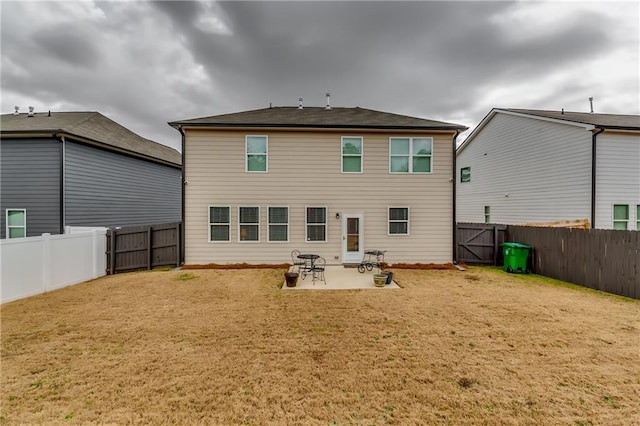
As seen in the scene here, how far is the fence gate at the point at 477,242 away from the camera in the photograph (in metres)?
10.8

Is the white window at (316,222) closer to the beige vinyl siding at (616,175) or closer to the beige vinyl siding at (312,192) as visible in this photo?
the beige vinyl siding at (312,192)

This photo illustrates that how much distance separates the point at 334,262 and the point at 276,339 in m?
6.08

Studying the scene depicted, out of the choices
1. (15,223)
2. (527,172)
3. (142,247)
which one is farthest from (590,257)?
(15,223)

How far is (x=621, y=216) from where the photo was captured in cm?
1065

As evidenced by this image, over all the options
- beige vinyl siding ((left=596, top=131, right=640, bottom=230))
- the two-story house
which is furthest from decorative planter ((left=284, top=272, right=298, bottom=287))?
beige vinyl siding ((left=596, top=131, right=640, bottom=230))

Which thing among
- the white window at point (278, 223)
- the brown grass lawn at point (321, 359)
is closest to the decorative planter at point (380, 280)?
the brown grass lawn at point (321, 359)

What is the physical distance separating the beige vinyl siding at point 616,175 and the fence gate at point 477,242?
3.91 meters

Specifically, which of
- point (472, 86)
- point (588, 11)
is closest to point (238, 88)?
point (472, 86)

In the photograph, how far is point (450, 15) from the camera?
37.6ft

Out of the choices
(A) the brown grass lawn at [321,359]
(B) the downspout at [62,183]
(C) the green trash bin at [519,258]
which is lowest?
(A) the brown grass lawn at [321,359]

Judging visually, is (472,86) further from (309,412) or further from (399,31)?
(309,412)

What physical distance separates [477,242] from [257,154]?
33.4ft

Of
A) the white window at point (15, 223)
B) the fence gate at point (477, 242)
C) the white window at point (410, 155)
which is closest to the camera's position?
the white window at point (15, 223)

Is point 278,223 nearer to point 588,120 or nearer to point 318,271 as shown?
point 318,271
